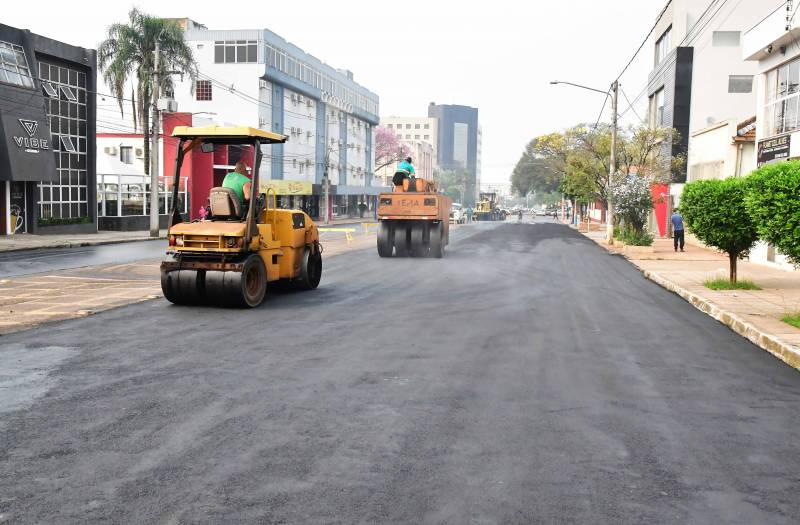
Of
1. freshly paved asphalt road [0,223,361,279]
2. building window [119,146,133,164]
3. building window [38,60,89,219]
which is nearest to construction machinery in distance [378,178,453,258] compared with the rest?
freshly paved asphalt road [0,223,361,279]

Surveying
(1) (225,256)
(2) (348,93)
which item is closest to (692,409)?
(1) (225,256)

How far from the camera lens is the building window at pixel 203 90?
210 ft

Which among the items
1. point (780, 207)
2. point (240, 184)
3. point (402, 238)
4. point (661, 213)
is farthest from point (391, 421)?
point (661, 213)

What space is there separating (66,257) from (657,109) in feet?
145

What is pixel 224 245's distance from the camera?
41.8 ft

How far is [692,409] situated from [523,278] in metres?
12.5

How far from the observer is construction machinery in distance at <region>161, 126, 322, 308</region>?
1281 centimetres

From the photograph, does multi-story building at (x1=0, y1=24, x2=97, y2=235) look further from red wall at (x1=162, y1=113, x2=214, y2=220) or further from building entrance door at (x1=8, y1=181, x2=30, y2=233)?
red wall at (x1=162, y1=113, x2=214, y2=220)

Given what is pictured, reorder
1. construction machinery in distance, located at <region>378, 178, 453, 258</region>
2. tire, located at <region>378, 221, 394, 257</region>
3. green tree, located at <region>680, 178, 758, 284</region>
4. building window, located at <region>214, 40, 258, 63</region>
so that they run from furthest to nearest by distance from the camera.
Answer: building window, located at <region>214, 40, 258, 63</region> → tire, located at <region>378, 221, 394, 257</region> → construction machinery in distance, located at <region>378, 178, 453, 258</region> → green tree, located at <region>680, 178, 758, 284</region>

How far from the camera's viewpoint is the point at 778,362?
970 centimetres

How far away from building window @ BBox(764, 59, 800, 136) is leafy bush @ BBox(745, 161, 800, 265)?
1310 centimetres

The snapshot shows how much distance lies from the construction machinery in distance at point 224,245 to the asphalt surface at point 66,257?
7.21 meters

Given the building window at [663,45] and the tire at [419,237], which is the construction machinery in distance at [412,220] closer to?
the tire at [419,237]

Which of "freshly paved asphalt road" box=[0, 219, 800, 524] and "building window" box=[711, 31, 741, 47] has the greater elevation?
"building window" box=[711, 31, 741, 47]
